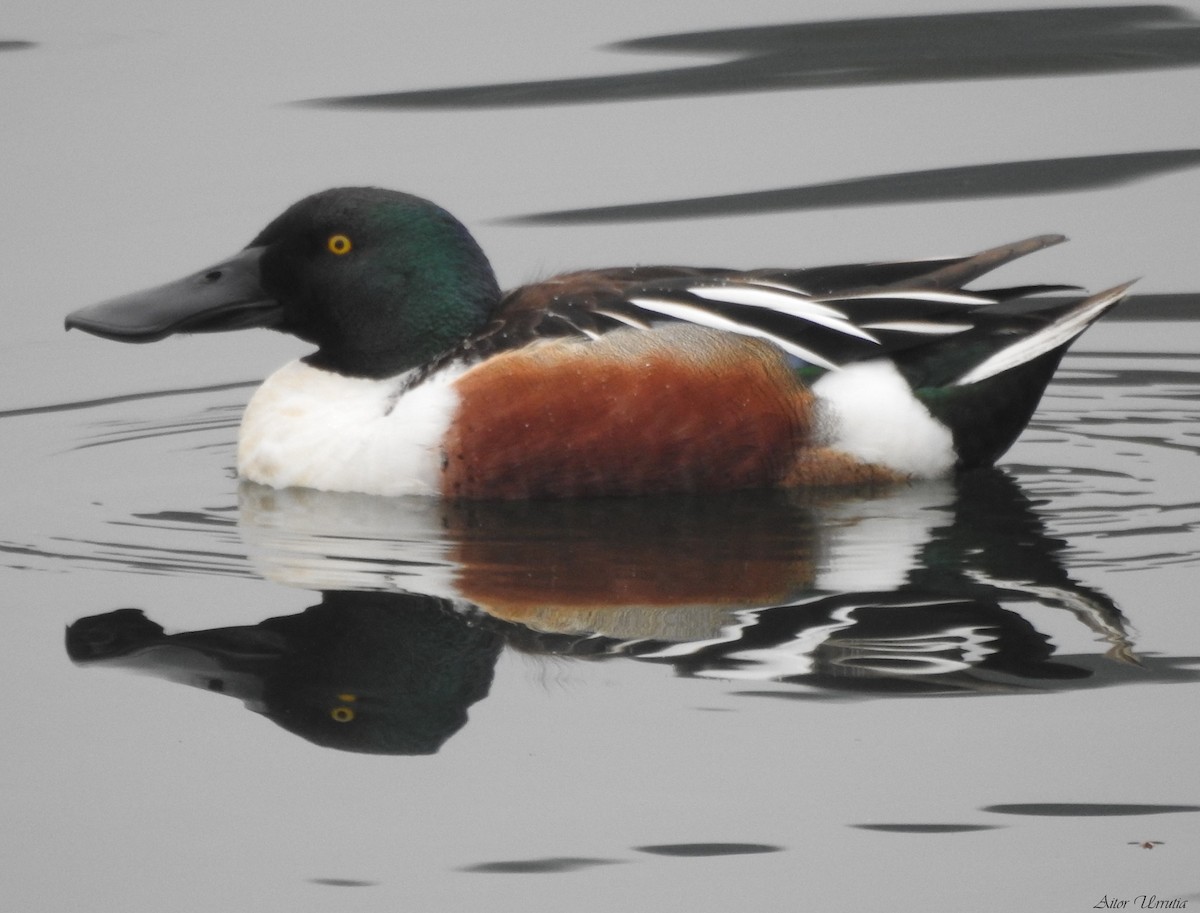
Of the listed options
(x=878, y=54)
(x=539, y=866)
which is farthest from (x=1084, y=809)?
(x=878, y=54)

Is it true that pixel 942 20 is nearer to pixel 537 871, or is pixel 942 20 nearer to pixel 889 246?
pixel 889 246

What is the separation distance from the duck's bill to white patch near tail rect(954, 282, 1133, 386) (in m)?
2.20

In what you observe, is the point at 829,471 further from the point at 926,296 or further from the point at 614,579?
the point at 614,579

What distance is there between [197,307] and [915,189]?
148 inches

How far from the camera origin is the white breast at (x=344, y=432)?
6.86m

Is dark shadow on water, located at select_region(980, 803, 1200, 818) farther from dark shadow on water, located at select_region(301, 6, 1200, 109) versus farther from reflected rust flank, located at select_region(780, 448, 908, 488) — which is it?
dark shadow on water, located at select_region(301, 6, 1200, 109)

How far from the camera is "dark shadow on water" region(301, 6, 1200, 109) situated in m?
10.9

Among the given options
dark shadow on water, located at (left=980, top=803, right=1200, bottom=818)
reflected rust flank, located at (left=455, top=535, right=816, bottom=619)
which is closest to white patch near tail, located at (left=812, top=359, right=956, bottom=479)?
reflected rust flank, located at (left=455, top=535, right=816, bottom=619)

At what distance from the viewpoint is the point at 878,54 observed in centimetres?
1126

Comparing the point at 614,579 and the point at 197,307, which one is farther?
the point at 197,307

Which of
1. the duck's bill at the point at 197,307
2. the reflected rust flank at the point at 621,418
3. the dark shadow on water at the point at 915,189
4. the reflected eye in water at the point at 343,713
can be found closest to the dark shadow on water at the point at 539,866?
the reflected eye in water at the point at 343,713

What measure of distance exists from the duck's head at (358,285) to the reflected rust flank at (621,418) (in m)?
0.39

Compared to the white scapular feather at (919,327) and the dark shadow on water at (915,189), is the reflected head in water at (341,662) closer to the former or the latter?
the white scapular feather at (919,327)

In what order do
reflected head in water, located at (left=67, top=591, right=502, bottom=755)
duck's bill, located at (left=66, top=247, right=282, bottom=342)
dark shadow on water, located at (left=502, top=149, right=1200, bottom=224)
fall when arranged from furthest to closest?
dark shadow on water, located at (left=502, top=149, right=1200, bottom=224)
duck's bill, located at (left=66, top=247, right=282, bottom=342)
reflected head in water, located at (left=67, top=591, right=502, bottom=755)
